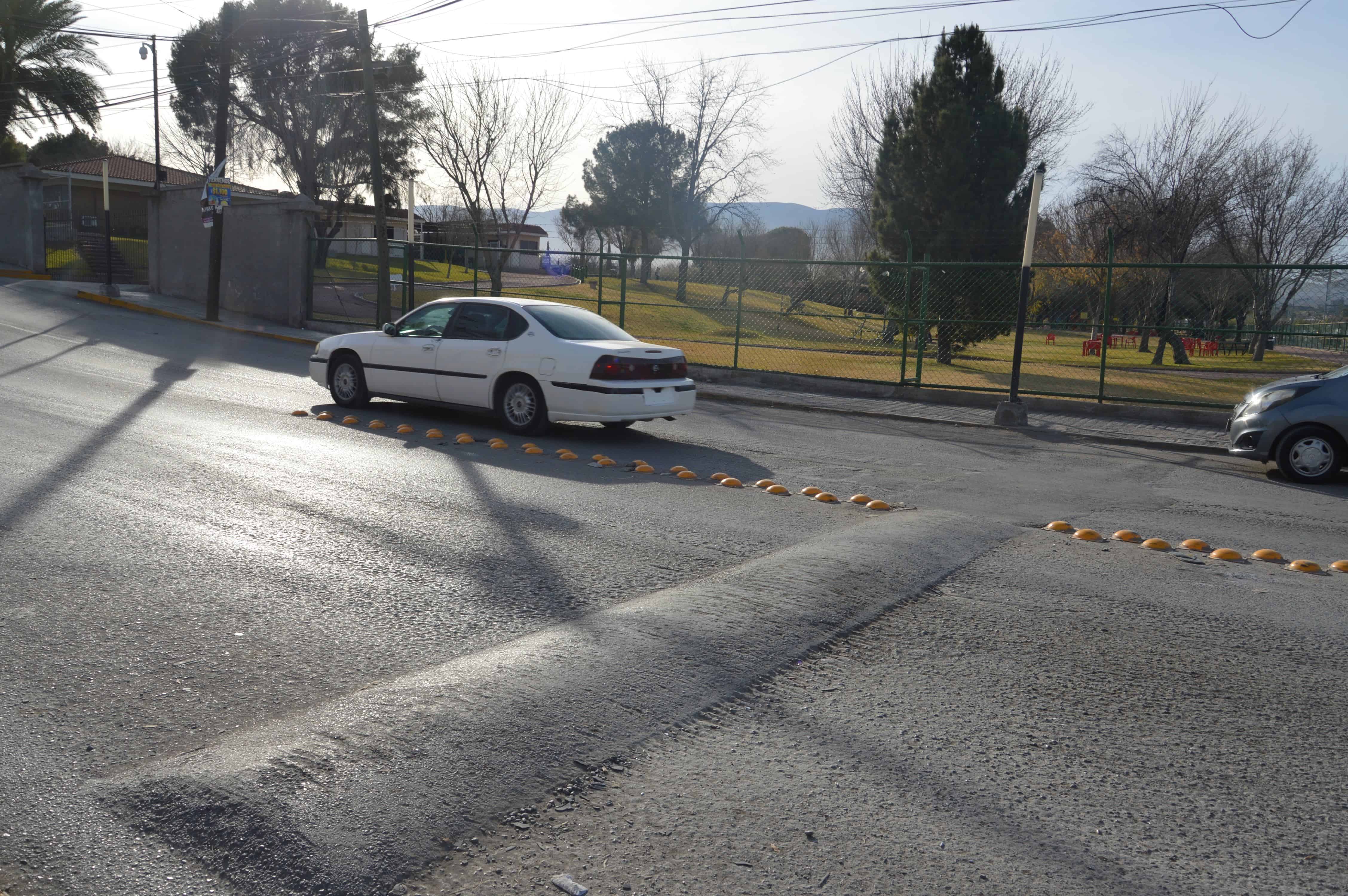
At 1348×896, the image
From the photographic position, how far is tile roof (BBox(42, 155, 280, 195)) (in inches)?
1706

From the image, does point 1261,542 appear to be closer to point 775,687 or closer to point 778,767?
point 775,687

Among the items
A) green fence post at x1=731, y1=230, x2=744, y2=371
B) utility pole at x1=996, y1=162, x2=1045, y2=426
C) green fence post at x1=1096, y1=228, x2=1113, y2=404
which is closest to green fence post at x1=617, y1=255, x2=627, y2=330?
green fence post at x1=731, y1=230, x2=744, y2=371

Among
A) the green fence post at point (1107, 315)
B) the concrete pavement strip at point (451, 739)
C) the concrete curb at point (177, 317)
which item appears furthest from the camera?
the concrete curb at point (177, 317)

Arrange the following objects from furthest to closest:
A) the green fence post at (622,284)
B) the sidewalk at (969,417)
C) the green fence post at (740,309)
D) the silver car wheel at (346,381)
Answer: the green fence post at (622,284)
the green fence post at (740,309)
the sidewalk at (969,417)
the silver car wheel at (346,381)

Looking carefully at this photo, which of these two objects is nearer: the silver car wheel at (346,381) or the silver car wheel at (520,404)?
the silver car wheel at (520,404)

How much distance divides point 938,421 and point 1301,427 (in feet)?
16.8

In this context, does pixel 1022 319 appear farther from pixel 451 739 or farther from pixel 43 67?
pixel 43 67

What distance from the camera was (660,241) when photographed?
5781 centimetres

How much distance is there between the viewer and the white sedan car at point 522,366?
1058 centimetres

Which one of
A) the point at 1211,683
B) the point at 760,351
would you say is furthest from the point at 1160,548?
the point at 760,351

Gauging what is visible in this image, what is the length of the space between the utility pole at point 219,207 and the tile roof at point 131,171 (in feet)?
60.0

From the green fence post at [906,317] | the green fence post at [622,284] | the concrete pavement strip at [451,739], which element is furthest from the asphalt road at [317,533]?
the green fence post at [622,284]

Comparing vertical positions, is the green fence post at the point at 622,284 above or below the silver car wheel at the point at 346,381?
above

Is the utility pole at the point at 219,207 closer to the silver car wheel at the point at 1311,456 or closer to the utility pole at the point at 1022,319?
the utility pole at the point at 1022,319
